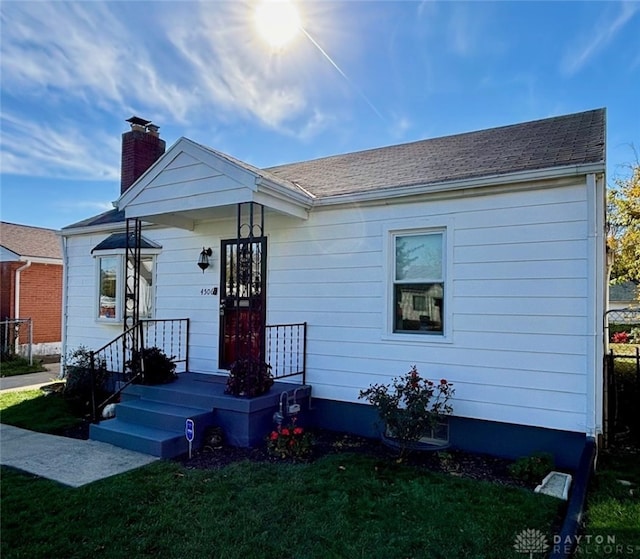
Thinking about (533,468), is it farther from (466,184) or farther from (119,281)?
(119,281)

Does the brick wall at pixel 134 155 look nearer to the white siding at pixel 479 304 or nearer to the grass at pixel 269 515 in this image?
the white siding at pixel 479 304

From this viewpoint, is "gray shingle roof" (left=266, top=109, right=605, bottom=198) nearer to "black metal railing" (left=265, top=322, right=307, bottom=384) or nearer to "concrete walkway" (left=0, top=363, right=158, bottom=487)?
"black metal railing" (left=265, top=322, right=307, bottom=384)

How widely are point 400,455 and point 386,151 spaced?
5502mm

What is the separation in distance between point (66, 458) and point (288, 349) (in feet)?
9.86

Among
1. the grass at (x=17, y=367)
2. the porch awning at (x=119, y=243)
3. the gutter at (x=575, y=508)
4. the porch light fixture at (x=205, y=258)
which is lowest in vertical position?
the grass at (x=17, y=367)

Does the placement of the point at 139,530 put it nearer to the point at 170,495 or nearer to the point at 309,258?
the point at 170,495

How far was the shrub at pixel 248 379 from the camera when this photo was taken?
5.22 metres

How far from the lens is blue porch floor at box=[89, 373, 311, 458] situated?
497 cm

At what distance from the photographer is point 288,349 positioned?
6168 mm

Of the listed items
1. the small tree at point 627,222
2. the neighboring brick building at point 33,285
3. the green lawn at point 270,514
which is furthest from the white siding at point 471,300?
the small tree at point 627,222

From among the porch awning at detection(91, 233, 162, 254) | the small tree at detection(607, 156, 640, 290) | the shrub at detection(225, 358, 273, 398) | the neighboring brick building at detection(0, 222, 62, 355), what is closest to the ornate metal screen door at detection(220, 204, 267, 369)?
the shrub at detection(225, 358, 273, 398)

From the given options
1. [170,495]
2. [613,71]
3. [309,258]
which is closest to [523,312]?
[309,258]

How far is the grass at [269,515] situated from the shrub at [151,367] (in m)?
2.08

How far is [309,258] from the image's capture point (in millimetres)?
6102
